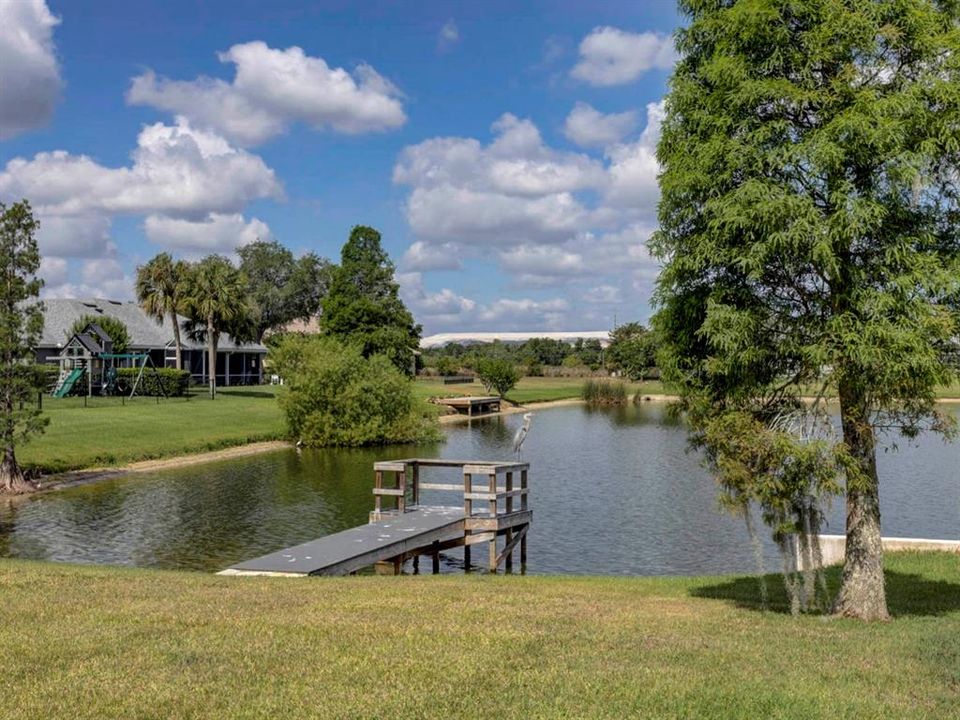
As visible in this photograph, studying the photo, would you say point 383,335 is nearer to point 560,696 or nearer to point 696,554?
point 696,554

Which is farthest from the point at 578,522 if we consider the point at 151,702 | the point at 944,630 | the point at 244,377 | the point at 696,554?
the point at 244,377

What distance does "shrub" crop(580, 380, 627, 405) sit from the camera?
258 feet

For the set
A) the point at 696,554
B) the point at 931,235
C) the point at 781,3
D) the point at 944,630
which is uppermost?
the point at 781,3

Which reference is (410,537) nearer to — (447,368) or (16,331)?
(16,331)

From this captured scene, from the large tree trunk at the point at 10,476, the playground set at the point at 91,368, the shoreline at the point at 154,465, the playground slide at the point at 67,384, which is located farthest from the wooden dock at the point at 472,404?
the large tree trunk at the point at 10,476

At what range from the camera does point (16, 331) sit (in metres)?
26.8

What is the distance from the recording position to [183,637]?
27.5 ft

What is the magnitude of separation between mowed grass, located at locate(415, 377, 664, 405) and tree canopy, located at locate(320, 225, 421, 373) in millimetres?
8888

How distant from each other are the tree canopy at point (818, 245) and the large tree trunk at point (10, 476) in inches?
909

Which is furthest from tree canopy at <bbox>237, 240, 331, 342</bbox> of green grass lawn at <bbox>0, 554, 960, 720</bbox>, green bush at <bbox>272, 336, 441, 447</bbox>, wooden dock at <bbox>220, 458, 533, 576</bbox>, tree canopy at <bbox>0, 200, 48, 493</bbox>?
green grass lawn at <bbox>0, 554, 960, 720</bbox>

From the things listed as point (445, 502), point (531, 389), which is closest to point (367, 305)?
point (445, 502)

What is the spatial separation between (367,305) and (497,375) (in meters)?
19.5

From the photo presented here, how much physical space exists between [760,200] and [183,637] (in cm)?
760

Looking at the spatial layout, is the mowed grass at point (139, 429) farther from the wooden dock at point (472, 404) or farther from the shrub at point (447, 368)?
the shrub at point (447, 368)
